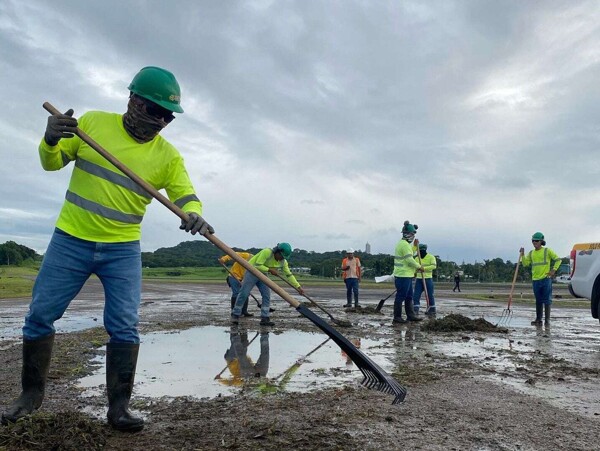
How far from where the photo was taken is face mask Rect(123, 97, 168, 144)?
11.8ft

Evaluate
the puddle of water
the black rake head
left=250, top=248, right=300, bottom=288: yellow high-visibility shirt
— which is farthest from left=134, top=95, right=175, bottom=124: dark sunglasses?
left=250, top=248, right=300, bottom=288: yellow high-visibility shirt

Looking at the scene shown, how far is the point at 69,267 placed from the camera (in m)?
3.43

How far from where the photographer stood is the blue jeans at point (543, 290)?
11078 mm

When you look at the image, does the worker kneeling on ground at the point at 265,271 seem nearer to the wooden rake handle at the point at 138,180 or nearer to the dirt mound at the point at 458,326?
the dirt mound at the point at 458,326

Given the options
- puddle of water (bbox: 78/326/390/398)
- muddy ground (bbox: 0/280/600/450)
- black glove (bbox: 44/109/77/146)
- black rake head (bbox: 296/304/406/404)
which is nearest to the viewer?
muddy ground (bbox: 0/280/600/450)

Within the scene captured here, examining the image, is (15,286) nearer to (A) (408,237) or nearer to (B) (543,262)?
(A) (408,237)

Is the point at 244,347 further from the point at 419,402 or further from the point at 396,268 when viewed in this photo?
the point at 396,268

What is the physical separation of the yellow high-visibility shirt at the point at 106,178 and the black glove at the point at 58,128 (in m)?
0.07

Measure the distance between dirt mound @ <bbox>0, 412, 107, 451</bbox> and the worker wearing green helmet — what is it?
285 millimetres

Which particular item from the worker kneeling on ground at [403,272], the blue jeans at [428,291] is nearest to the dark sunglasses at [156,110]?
the worker kneeling on ground at [403,272]

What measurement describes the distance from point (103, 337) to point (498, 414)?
5720 mm

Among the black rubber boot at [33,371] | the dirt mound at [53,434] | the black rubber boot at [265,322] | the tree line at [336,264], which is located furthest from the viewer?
the tree line at [336,264]

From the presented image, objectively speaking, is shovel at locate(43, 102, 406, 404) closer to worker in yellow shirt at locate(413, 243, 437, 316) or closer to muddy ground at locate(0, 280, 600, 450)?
muddy ground at locate(0, 280, 600, 450)

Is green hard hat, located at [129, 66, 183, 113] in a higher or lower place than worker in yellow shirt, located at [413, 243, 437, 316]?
higher
